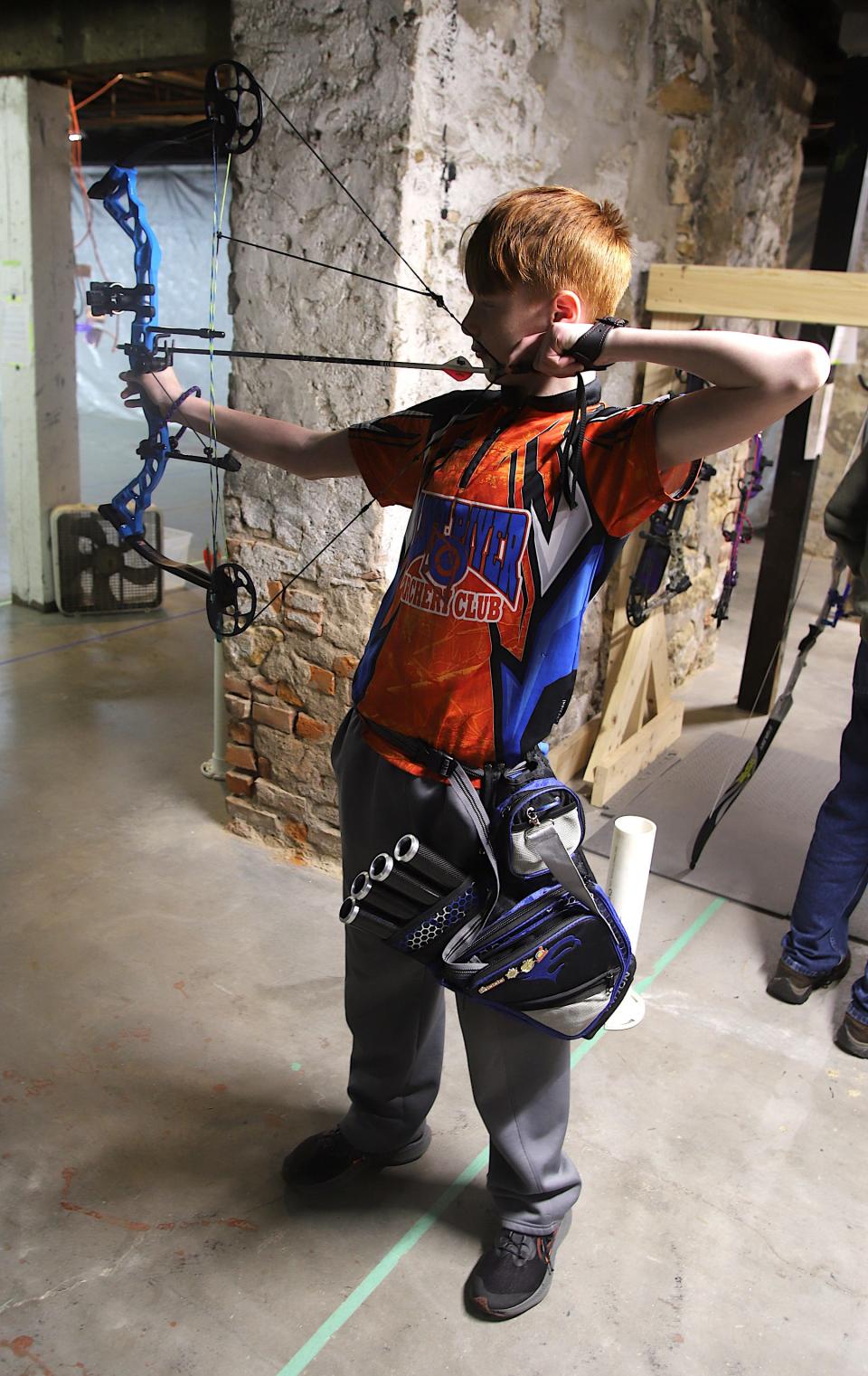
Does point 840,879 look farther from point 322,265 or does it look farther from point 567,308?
point 322,265

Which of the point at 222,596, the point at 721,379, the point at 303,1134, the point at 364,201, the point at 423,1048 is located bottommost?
the point at 303,1134

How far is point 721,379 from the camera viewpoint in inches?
43.8

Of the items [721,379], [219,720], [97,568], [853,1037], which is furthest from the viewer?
[97,568]

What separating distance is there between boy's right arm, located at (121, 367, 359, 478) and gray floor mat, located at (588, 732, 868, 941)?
61.1 inches

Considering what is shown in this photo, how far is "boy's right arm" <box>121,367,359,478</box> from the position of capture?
1540 millimetres

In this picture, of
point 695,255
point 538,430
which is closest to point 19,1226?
point 538,430

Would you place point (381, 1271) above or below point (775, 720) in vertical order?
below

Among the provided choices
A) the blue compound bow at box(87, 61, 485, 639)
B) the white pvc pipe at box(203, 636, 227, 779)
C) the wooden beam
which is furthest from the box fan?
the blue compound bow at box(87, 61, 485, 639)

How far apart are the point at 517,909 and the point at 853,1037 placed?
47.4 inches

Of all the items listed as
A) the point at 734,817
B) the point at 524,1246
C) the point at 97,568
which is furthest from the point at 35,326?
the point at 524,1246

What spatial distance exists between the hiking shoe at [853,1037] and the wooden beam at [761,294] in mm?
1622

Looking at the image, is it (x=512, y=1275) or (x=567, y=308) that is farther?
(x=512, y=1275)

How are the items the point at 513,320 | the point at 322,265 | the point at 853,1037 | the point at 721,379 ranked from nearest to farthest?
the point at 721,379 < the point at 513,320 < the point at 322,265 < the point at 853,1037

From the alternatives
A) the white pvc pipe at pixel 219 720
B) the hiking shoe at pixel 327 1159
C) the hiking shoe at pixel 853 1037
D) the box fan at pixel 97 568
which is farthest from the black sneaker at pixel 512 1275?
the box fan at pixel 97 568
